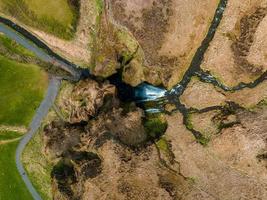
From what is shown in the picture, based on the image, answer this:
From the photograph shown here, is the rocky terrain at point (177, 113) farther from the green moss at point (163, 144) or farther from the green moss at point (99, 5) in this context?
the green moss at point (99, 5)

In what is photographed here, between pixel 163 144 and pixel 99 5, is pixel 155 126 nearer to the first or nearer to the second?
pixel 163 144

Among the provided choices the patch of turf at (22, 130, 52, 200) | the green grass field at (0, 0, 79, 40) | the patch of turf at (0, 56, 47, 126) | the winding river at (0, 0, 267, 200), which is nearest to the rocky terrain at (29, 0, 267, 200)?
the winding river at (0, 0, 267, 200)

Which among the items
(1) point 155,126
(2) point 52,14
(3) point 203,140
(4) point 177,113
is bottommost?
(1) point 155,126

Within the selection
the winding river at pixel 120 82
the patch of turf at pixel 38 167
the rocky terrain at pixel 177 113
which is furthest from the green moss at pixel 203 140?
the patch of turf at pixel 38 167

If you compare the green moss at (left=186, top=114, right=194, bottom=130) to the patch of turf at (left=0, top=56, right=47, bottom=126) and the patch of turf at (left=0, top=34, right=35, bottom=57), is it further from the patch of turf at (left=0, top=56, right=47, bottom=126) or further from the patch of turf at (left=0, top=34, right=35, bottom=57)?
the patch of turf at (left=0, top=34, right=35, bottom=57)

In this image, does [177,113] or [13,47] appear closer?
[177,113]

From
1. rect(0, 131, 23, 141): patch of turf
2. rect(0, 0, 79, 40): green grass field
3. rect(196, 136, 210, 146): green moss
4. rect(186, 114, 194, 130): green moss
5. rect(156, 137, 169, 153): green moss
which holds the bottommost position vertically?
rect(0, 131, 23, 141): patch of turf

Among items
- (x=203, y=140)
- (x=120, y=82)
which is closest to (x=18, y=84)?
(x=120, y=82)
